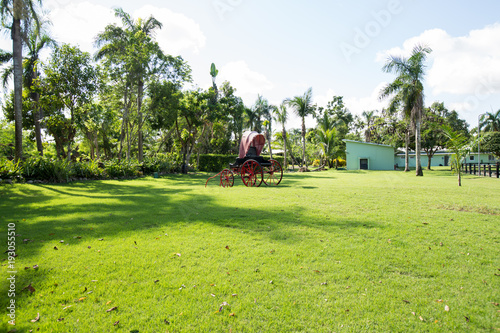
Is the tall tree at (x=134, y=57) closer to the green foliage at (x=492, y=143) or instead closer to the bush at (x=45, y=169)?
the bush at (x=45, y=169)

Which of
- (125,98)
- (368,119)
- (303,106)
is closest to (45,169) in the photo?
(125,98)

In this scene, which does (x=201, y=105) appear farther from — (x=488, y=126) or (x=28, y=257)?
(x=488, y=126)

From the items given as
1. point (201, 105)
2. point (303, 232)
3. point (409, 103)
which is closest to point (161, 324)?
point (303, 232)

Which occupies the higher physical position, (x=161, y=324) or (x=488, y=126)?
(x=488, y=126)

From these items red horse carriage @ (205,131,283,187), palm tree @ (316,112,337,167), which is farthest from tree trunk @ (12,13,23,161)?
palm tree @ (316,112,337,167)

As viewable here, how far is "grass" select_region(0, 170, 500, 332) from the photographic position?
2.53m

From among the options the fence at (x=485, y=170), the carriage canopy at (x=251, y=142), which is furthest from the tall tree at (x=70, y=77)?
the fence at (x=485, y=170)

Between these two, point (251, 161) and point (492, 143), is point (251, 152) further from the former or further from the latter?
point (492, 143)

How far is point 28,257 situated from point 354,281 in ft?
14.3

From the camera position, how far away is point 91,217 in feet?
20.3

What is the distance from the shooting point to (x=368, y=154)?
36375 millimetres

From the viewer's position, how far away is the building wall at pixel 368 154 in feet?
119

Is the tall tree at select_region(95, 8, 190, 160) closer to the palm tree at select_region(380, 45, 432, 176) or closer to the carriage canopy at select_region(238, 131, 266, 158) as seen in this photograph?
the carriage canopy at select_region(238, 131, 266, 158)

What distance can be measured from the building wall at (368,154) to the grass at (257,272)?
31.4 m
